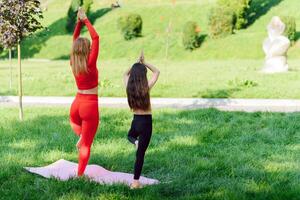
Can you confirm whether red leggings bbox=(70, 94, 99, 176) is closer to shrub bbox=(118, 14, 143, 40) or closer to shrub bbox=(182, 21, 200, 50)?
shrub bbox=(182, 21, 200, 50)

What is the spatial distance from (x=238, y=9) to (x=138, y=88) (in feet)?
113

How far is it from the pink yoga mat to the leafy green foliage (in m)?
4.25

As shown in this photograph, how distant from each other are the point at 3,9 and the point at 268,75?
12459 millimetres

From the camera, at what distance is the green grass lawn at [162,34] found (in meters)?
36.2

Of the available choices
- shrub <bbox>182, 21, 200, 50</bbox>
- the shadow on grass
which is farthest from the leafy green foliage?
the shadow on grass

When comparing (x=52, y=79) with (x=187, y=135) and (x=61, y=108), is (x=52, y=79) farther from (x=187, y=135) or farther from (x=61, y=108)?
(x=187, y=135)

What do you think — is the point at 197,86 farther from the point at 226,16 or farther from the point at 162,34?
the point at 162,34

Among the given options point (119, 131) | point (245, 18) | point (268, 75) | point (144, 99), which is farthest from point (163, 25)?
point (144, 99)

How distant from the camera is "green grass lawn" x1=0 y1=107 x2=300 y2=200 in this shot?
19.0 feet

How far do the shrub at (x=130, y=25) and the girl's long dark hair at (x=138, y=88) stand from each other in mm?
35784

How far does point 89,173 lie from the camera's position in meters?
6.53

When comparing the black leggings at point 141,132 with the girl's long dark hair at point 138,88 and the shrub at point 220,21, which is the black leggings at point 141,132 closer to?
the girl's long dark hair at point 138,88

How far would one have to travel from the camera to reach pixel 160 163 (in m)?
7.19

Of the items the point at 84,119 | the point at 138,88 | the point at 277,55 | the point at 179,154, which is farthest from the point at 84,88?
the point at 277,55
